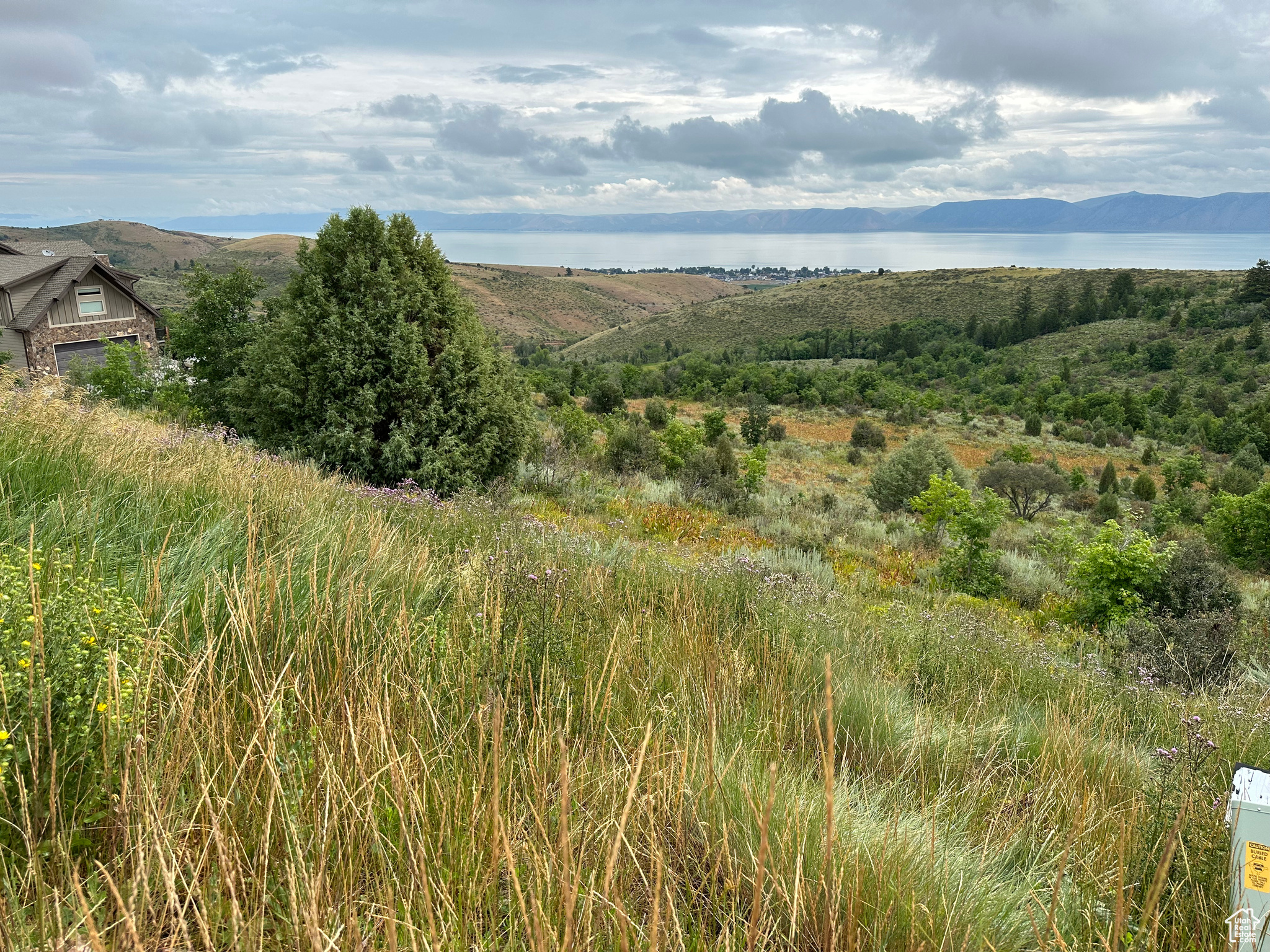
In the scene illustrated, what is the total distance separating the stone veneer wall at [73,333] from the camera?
2406cm

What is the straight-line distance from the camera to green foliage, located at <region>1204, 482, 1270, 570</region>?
1648cm

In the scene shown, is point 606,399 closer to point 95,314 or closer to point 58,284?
point 95,314

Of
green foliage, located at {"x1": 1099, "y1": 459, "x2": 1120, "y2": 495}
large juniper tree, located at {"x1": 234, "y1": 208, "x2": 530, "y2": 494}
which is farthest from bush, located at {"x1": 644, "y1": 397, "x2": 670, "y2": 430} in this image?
large juniper tree, located at {"x1": 234, "y1": 208, "x2": 530, "y2": 494}

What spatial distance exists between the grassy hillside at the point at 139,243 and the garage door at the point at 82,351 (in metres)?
70.1

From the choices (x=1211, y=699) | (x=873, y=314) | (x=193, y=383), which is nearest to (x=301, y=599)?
(x=1211, y=699)

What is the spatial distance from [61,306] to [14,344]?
84.0 inches

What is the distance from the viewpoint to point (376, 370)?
8750 millimetres

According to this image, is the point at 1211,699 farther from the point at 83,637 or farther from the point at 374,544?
the point at 83,637

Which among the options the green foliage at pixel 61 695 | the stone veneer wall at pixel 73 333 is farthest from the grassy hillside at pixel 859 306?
the green foliage at pixel 61 695

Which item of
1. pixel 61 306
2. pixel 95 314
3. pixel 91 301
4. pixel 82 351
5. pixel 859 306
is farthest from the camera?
pixel 859 306

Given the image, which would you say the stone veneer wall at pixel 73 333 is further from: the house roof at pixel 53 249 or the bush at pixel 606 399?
the bush at pixel 606 399

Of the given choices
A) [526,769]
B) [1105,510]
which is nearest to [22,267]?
[526,769]

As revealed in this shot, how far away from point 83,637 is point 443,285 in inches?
328

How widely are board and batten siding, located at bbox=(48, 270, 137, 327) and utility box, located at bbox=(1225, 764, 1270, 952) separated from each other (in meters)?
31.8
